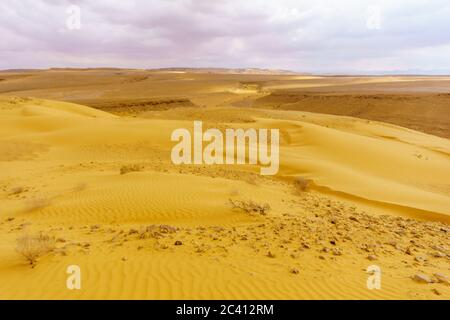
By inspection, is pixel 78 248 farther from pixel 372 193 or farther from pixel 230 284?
pixel 372 193

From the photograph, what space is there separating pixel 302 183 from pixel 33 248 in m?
6.88

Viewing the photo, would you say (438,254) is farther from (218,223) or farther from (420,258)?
(218,223)

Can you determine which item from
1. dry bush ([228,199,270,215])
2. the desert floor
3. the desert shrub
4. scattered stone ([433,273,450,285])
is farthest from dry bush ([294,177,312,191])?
the desert shrub

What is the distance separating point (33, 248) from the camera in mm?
5227

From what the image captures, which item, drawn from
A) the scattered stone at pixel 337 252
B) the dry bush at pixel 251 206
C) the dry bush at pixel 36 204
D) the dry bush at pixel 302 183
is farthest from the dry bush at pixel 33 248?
the dry bush at pixel 302 183

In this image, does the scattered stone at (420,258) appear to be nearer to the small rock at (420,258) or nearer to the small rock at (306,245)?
the small rock at (420,258)

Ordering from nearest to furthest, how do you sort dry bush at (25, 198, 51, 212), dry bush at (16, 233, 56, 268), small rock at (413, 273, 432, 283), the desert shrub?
small rock at (413, 273, 432, 283), dry bush at (16, 233, 56, 268), dry bush at (25, 198, 51, 212), the desert shrub

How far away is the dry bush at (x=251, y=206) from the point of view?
7.40 meters

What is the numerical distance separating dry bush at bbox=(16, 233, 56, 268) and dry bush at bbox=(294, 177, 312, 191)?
6.44m

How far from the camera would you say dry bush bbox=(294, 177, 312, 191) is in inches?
402

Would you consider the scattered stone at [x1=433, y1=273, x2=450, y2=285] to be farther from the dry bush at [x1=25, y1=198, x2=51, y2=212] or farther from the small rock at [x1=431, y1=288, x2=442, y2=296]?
the dry bush at [x1=25, y1=198, x2=51, y2=212]

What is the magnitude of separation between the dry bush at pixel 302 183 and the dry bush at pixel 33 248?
21.1 ft

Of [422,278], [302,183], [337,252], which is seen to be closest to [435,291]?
[422,278]
